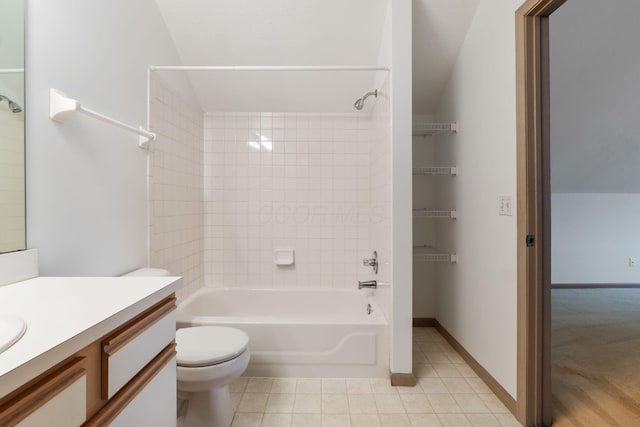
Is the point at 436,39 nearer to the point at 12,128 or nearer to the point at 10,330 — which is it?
the point at 12,128

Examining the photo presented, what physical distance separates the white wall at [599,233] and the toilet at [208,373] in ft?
13.5

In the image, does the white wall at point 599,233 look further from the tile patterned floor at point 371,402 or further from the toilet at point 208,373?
the toilet at point 208,373

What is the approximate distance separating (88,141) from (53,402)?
1.21 meters

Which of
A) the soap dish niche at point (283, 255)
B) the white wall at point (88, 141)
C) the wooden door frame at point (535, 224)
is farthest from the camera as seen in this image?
the soap dish niche at point (283, 255)

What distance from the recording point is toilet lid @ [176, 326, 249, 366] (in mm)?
1292

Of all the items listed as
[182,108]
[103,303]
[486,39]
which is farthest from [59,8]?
[486,39]

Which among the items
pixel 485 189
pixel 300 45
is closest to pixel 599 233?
pixel 485 189

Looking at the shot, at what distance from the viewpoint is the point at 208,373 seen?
4.22 feet

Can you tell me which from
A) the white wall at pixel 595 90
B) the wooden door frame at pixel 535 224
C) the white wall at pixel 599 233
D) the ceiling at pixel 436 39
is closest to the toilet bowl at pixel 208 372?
the wooden door frame at pixel 535 224

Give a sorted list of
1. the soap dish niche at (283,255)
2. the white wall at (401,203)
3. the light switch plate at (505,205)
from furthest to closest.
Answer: the soap dish niche at (283,255)
the white wall at (401,203)
the light switch plate at (505,205)

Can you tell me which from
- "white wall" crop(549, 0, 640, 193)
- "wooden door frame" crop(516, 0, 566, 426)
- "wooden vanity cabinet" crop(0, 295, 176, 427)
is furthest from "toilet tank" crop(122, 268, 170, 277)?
"white wall" crop(549, 0, 640, 193)

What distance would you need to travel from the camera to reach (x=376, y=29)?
2.09m

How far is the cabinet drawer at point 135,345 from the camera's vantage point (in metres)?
0.63

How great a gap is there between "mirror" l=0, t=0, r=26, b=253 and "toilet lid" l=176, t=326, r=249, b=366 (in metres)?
0.75
